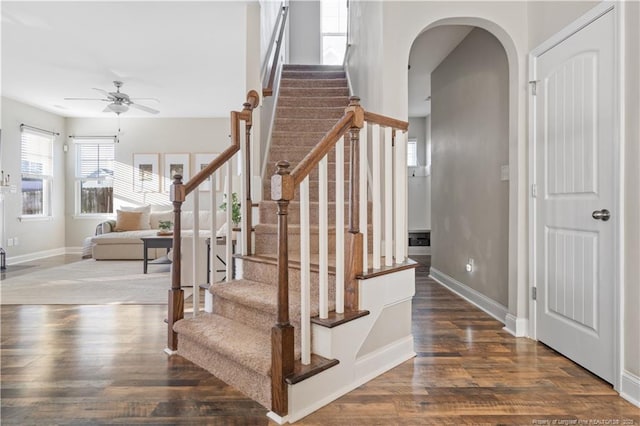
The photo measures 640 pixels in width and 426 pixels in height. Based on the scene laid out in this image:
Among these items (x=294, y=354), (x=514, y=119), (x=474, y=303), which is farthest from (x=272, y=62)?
(x=294, y=354)

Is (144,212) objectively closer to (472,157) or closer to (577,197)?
(472,157)

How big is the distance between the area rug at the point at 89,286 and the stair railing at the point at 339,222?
250 centimetres

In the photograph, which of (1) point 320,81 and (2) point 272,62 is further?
(1) point 320,81

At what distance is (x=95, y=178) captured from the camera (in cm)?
814

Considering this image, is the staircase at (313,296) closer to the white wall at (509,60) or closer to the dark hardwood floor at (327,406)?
the dark hardwood floor at (327,406)

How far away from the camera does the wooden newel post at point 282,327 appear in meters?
1.82

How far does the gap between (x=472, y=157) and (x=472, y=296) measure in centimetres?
136

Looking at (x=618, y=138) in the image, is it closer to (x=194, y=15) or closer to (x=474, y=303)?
(x=474, y=303)

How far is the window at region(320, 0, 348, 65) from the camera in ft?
24.2

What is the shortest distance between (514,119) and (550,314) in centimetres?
142

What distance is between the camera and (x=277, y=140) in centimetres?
428

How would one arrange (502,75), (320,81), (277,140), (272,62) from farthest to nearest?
1. (320,81)
2. (272,62)
3. (277,140)
4. (502,75)

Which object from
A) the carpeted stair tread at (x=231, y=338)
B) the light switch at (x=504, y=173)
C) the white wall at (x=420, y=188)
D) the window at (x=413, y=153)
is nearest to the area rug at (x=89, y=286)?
the carpeted stair tread at (x=231, y=338)

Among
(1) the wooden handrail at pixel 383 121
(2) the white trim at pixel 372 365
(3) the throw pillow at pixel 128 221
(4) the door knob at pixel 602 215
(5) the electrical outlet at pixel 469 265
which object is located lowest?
(2) the white trim at pixel 372 365
